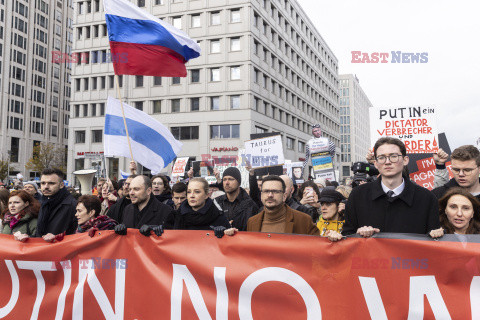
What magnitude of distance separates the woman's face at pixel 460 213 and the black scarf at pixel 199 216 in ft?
6.62

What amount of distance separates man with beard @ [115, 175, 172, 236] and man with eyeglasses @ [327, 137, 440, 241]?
213 centimetres

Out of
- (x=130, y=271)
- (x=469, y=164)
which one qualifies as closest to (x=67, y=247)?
(x=130, y=271)

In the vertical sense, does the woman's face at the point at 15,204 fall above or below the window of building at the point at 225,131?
below

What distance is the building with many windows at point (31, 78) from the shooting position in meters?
61.2

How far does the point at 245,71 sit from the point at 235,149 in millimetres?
7432

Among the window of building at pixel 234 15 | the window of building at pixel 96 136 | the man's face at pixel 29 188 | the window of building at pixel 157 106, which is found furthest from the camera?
the window of building at pixel 96 136

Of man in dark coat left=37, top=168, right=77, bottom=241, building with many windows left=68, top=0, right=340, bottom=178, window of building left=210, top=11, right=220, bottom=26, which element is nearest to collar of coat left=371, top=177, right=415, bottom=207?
man in dark coat left=37, top=168, right=77, bottom=241

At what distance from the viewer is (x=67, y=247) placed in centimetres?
376

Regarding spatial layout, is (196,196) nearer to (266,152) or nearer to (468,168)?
(468,168)

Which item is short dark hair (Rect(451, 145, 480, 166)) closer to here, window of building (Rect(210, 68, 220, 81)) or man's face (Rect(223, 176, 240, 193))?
man's face (Rect(223, 176, 240, 193))

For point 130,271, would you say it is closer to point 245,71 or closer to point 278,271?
point 278,271

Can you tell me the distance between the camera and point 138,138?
7.30 meters

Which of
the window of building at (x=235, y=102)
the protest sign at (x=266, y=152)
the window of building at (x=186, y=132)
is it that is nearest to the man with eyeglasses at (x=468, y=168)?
the protest sign at (x=266, y=152)

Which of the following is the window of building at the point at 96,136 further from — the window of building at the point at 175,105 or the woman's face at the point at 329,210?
the woman's face at the point at 329,210
